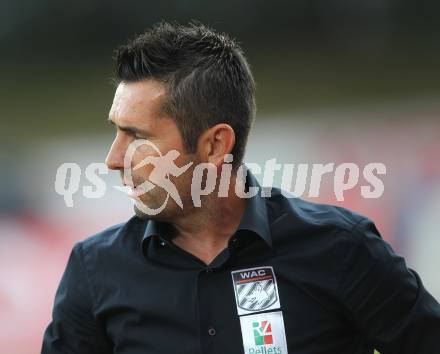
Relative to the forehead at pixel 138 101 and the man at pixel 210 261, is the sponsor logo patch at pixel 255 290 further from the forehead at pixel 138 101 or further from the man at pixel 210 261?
the forehead at pixel 138 101

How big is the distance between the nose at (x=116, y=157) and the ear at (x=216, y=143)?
155mm

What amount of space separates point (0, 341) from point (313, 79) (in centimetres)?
249

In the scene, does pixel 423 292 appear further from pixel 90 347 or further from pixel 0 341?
pixel 0 341

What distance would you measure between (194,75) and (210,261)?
34 centimetres

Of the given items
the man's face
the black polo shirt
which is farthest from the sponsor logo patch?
the man's face

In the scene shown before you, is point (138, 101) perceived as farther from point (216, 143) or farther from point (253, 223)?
point (253, 223)

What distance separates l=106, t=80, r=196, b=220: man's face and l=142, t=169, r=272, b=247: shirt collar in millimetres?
47

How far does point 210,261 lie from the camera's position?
4.82 feet

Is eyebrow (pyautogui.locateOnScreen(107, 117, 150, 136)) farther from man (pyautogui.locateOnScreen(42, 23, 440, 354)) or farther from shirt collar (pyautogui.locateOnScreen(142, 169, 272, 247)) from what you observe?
shirt collar (pyautogui.locateOnScreen(142, 169, 272, 247))

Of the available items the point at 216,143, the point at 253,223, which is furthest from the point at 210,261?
the point at 216,143

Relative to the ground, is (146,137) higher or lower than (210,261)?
higher

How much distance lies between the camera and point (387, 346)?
1.41 meters

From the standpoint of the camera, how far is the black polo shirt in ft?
4.59

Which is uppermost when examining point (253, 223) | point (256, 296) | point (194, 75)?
point (194, 75)
